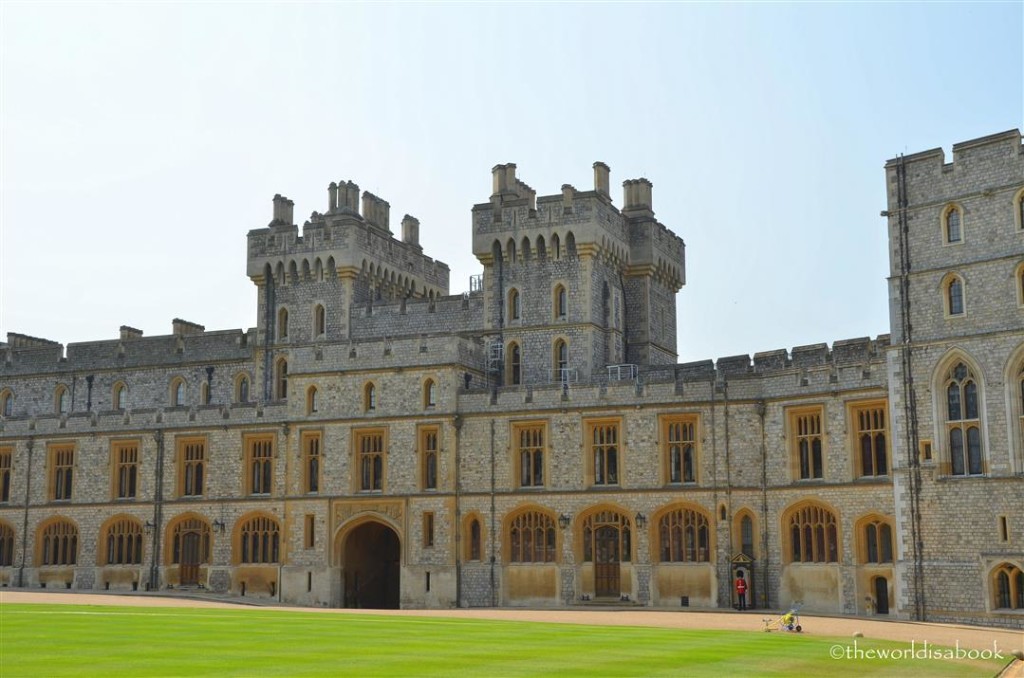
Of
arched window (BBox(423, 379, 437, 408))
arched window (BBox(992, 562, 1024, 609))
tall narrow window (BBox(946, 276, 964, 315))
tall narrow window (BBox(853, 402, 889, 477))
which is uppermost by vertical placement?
tall narrow window (BBox(946, 276, 964, 315))

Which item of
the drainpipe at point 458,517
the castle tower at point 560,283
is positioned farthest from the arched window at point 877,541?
the drainpipe at point 458,517

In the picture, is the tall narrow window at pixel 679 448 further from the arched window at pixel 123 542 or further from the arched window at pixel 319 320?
the arched window at pixel 123 542

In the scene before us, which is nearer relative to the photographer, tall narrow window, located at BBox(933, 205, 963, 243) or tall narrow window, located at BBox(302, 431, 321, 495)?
tall narrow window, located at BBox(933, 205, 963, 243)

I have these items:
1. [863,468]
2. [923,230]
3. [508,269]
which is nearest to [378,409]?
[508,269]

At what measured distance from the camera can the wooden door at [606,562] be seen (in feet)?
137

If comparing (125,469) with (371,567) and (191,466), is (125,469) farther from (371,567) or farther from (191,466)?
(371,567)

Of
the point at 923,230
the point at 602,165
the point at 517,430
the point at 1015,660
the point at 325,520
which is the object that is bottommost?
the point at 1015,660

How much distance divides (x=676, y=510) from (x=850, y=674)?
21.1 metres

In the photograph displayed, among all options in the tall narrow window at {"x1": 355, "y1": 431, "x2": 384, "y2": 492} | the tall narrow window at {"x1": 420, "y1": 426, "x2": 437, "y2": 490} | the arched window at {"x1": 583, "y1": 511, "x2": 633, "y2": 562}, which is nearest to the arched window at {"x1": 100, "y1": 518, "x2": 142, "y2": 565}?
the tall narrow window at {"x1": 355, "y1": 431, "x2": 384, "y2": 492}

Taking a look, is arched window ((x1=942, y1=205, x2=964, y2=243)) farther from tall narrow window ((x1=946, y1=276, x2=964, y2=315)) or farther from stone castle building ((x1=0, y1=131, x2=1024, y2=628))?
tall narrow window ((x1=946, y1=276, x2=964, y2=315))

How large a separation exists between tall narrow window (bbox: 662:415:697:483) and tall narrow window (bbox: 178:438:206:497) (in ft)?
61.9

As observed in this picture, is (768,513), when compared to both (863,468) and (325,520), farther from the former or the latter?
(325,520)

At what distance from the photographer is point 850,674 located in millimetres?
19969

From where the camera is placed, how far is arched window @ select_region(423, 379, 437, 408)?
4462 centimetres
